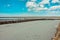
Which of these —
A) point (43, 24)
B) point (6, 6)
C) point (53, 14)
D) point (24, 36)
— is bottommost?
point (24, 36)

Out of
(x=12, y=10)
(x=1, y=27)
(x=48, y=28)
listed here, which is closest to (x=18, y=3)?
(x=12, y=10)

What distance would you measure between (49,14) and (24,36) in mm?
408

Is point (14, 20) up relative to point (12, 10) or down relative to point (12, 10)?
down

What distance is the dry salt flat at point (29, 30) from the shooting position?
1779 millimetres

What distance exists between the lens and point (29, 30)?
1.82m

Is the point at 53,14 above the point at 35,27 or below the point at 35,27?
above

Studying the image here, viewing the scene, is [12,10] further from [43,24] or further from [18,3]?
[43,24]

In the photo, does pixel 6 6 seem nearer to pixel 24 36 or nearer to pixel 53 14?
pixel 24 36

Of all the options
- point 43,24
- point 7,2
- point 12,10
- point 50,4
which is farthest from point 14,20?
point 50,4

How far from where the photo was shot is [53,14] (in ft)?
5.94

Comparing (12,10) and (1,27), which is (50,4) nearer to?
(12,10)

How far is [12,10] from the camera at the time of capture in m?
1.84

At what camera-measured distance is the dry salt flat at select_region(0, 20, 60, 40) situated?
1.78 metres

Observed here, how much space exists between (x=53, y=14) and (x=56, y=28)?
18 cm
